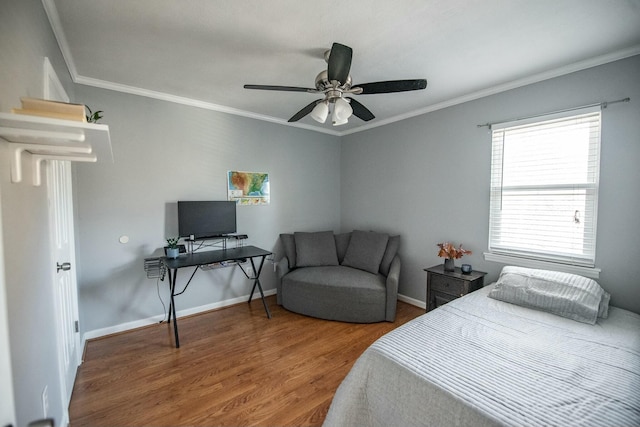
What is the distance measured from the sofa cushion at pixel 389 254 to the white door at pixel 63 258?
313 cm

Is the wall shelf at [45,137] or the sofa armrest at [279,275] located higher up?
the wall shelf at [45,137]

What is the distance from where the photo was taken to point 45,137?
99 centimetres

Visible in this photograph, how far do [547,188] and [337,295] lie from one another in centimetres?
234

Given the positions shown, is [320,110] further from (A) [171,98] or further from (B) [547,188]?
(B) [547,188]

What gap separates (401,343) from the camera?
158 centimetres

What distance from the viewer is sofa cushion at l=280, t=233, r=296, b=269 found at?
12.5ft

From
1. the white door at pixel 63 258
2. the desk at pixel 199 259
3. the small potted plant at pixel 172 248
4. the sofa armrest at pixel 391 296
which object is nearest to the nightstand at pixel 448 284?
the sofa armrest at pixel 391 296

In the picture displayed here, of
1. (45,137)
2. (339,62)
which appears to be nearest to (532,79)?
(339,62)

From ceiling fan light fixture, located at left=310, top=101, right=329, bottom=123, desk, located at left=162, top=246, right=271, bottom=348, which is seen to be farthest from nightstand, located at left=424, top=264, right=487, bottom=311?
ceiling fan light fixture, located at left=310, top=101, right=329, bottom=123

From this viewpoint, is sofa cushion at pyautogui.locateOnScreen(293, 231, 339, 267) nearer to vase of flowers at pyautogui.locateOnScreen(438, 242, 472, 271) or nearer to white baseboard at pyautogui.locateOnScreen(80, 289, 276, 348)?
white baseboard at pyautogui.locateOnScreen(80, 289, 276, 348)

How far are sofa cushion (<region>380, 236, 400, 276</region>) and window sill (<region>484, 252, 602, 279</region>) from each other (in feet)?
3.44

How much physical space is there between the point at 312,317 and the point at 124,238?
2243 millimetres

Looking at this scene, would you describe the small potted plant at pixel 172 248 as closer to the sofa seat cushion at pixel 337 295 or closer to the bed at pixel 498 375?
the sofa seat cushion at pixel 337 295

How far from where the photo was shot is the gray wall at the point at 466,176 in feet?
6.93
